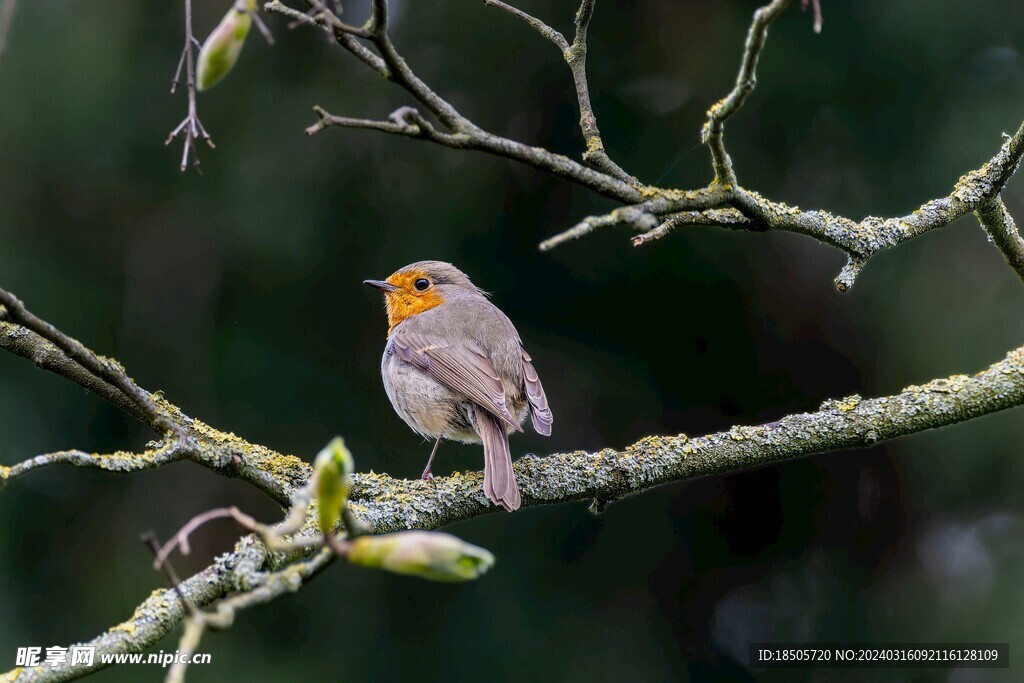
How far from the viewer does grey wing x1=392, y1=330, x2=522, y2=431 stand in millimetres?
3893

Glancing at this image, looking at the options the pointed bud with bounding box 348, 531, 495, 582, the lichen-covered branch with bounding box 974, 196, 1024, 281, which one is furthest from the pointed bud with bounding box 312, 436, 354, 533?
the lichen-covered branch with bounding box 974, 196, 1024, 281

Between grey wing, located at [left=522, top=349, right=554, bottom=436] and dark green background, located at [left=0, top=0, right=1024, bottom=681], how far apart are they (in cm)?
121

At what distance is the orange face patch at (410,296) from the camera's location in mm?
4695

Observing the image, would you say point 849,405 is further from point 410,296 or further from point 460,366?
point 410,296

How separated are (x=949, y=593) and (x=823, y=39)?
295cm

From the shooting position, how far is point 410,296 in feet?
15.5

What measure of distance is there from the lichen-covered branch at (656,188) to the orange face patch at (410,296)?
217 centimetres

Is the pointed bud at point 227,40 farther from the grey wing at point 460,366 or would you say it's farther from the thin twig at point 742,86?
the grey wing at point 460,366

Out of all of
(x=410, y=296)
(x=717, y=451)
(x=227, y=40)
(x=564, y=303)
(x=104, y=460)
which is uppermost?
(x=564, y=303)

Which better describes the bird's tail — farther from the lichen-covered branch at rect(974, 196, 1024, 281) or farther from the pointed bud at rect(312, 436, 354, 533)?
Result: the pointed bud at rect(312, 436, 354, 533)

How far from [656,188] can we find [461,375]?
1.63 m

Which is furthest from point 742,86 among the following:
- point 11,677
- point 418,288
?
point 418,288

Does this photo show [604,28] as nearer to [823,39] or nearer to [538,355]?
[823,39]

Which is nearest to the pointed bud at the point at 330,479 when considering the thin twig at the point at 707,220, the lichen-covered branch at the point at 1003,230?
the thin twig at the point at 707,220
